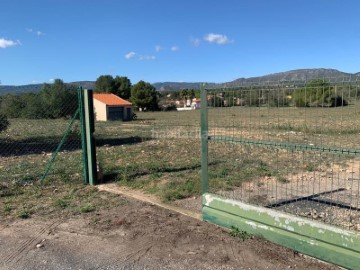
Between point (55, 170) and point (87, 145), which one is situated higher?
point (87, 145)

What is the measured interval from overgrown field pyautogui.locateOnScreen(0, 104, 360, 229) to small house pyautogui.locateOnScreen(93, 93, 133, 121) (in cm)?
2605

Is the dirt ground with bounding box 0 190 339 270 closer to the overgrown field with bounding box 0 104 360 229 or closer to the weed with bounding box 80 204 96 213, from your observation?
the weed with bounding box 80 204 96 213

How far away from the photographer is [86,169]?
7492mm

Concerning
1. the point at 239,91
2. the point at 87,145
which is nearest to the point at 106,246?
the point at 239,91

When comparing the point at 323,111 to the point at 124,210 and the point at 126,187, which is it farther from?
the point at 126,187

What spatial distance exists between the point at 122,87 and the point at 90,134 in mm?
66649

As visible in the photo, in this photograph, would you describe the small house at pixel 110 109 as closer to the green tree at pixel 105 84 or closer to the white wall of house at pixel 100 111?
the white wall of house at pixel 100 111

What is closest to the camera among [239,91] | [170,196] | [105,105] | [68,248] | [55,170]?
[68,248]

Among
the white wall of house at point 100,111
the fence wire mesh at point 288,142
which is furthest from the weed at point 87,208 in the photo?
the white wall of house at point 100,111

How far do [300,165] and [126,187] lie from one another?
4.50 meters

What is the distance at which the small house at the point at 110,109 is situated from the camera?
38.4m

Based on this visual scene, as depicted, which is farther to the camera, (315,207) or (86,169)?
(86,169)

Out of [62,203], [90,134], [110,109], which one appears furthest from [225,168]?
Answer: [110,109]

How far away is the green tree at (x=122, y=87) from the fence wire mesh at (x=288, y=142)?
64767mm
